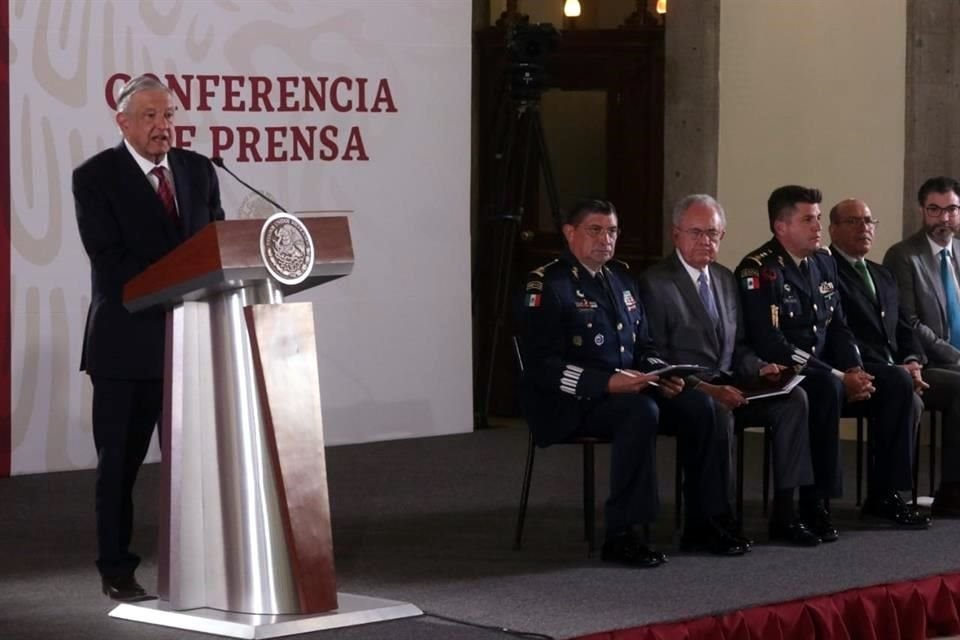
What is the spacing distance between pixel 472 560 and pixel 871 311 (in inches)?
68.9

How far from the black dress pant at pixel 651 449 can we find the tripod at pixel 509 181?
263cm

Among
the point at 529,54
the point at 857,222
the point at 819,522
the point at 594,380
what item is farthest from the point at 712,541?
the point at 529,54

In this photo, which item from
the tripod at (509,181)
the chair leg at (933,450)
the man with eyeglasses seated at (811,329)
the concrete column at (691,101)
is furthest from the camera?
the concrete column at (691,101)

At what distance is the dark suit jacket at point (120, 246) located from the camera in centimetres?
450

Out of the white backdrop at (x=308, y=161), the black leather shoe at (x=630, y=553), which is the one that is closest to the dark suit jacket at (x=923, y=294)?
the black leather shoe at (x=630, y=553)

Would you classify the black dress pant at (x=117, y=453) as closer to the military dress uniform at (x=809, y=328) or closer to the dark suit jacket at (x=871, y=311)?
the military dress uniform at (x=809, y=328)

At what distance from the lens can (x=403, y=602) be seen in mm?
4520

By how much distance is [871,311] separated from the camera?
6.05m

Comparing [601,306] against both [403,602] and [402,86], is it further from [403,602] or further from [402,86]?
[402,86]

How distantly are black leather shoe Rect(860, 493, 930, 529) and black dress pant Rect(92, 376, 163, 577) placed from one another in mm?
2507

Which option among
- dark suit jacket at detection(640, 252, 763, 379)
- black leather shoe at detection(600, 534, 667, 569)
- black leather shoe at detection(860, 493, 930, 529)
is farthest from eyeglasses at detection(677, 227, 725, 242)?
black leather shoe at detection(860, 493, 930, 529)

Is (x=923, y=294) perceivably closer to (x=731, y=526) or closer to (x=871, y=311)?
(x=871, y=311)

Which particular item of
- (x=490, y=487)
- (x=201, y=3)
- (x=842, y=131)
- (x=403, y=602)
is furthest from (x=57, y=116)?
(x=842, y=131)

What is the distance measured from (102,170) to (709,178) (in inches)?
161
